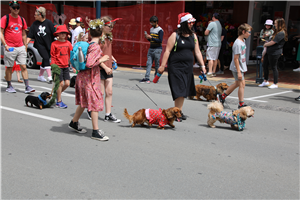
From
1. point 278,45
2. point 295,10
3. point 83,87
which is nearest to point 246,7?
point 295,10

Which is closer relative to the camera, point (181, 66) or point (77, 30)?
point (181, 66)

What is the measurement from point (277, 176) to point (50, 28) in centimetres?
735

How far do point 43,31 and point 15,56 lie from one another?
4.64ft

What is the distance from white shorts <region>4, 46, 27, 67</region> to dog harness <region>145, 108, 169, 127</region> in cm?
426

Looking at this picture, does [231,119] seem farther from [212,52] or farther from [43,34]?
[212,52]

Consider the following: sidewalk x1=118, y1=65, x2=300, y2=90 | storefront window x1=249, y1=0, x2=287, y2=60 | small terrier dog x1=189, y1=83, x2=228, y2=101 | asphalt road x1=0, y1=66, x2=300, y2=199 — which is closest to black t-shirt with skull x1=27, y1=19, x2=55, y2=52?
asphalt road x1=0, y1=66, x2=300, y2=199

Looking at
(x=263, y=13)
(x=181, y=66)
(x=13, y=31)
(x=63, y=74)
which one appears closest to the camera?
(x=181, y=66)

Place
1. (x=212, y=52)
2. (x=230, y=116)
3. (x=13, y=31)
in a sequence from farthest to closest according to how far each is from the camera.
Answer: (x=212, y=52), (x=13, y=31), (x=230, y=116)

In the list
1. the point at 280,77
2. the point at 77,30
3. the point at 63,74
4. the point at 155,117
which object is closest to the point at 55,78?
the point at 63,74

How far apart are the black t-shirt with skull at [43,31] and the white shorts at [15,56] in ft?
3.65

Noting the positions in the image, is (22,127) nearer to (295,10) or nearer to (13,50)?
(13,50)

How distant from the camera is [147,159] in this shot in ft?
14.4

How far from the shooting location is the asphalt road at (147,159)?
3559 millimetres

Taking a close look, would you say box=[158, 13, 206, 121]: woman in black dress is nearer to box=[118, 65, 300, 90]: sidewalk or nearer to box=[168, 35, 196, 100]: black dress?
box=[168, 35, 196, 100]: black dress
